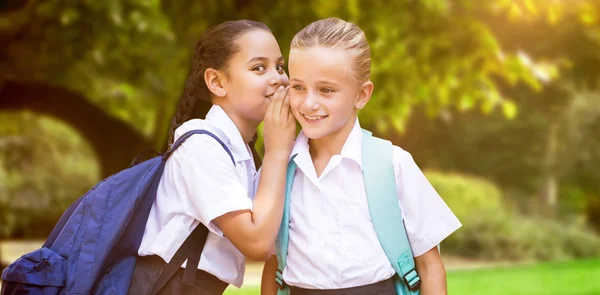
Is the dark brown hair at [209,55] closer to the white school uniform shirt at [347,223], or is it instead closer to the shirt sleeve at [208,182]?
the shirt sleeve at [208,182]

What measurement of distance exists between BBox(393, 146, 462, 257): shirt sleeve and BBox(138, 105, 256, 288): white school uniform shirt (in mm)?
500

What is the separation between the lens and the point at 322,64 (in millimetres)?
2375

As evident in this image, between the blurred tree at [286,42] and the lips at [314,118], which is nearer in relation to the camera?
the lips at [314,118]

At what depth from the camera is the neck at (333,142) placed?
252 centimetres

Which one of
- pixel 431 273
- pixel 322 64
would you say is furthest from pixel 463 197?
pixel 322 64

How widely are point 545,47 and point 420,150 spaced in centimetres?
636

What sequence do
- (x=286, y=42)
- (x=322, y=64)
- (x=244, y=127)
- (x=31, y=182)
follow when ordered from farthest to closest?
1. (x=31, y=182)
2. (x=286, y=42)
3. (x=244, y=127)
4. (x=322, y=64)

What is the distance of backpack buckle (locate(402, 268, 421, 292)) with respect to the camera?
7.82 feet

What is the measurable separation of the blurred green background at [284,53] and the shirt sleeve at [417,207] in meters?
0.93

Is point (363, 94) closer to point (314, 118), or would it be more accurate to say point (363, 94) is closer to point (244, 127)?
point (314, 118)

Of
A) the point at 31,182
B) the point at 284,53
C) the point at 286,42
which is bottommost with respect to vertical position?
the point at 31,182

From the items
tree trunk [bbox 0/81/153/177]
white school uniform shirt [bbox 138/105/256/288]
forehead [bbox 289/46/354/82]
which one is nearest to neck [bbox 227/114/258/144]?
white school uniform shirt [bbox 138/105/256/288]

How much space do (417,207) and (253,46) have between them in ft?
2.71

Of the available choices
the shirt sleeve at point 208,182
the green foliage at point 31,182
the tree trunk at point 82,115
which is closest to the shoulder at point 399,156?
the shirt sleeve at point 208,182
